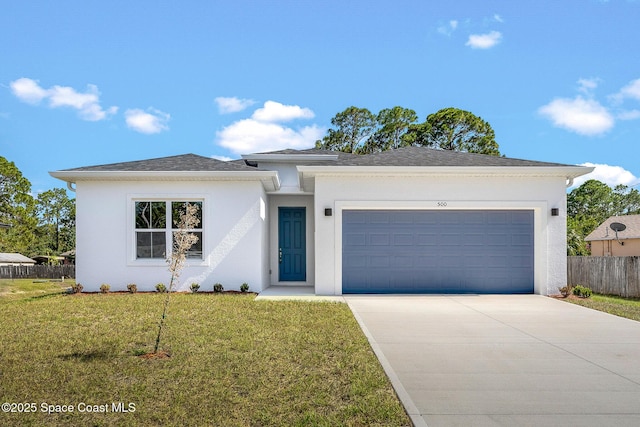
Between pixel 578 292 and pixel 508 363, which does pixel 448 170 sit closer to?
pixel 578 292

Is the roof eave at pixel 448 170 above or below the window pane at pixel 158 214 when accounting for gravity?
above

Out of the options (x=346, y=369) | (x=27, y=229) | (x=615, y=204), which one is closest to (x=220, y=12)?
(x=346, y=369)

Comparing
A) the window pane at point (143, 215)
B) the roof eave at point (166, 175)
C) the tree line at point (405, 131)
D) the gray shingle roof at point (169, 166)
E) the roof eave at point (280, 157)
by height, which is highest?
the tree line at point (405, 131)

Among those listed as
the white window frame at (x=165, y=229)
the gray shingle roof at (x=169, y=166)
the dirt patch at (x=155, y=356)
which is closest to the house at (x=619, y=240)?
the gray shingle roof at (x=169, y=166)

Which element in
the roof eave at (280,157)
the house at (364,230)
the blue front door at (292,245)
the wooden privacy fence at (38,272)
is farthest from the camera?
the wooden privacy fence at (38,272)

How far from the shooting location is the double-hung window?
11797mm

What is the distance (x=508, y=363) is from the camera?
5449mm

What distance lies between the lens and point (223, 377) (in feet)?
15.5

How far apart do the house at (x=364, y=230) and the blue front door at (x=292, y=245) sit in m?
2.11

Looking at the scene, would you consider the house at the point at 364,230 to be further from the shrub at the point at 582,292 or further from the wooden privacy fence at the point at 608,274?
the wooden privacy fence at the point at 608,274

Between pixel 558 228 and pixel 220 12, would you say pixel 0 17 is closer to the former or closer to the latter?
pixel 220 12

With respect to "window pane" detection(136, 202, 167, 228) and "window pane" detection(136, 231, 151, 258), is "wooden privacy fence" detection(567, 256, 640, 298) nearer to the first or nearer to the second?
"window pane" detection(136, 202, 167, 228)

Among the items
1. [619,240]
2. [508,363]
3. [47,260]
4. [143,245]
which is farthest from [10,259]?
[619,240]

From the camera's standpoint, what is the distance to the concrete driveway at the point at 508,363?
3922 mm
